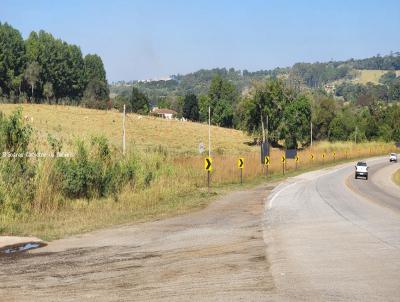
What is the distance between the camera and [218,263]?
11055 mm

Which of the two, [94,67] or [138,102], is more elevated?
[94,67]

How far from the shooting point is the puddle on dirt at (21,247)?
42.8ft

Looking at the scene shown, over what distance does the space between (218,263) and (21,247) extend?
16.8 ft

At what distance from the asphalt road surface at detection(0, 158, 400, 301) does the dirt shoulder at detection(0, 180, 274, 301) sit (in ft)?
0.06

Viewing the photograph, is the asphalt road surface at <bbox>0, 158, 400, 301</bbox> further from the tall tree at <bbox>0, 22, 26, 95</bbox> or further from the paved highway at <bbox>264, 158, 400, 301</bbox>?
the tall tree at <bbox>0, 22, 26, 95</bbox>

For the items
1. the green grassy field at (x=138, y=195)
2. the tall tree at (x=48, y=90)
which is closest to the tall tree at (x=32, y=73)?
the tall tree at (x=48, y=90)

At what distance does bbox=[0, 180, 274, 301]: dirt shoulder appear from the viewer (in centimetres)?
870

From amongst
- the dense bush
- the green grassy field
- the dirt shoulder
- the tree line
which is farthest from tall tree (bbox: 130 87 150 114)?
the dirt shoulder

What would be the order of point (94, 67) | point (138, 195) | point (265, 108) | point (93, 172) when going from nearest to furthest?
point (93, 172) → point (138, 195) → point (265, 108) → point (94, 67)

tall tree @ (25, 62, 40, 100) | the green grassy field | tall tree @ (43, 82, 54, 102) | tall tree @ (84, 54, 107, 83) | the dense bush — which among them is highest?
tall tree @ (84, 54, 107, 83)

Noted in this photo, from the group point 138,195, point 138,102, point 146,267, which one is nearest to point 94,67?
point 138,102

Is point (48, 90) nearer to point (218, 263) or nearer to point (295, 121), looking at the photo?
point (295, 121)

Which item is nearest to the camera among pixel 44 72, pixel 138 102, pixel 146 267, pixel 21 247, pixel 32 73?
pixel 146 267

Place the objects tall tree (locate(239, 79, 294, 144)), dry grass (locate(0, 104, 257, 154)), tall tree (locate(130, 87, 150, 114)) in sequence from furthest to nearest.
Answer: tall tree (locate(130, 87, 150, 114)), tall tree (locate(239, 79, 294, 144)), dry grass (locate(0, 104, 257, 154))
